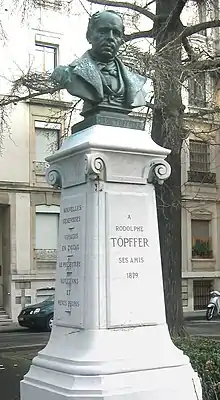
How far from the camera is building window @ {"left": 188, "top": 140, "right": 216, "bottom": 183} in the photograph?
31.3 meters

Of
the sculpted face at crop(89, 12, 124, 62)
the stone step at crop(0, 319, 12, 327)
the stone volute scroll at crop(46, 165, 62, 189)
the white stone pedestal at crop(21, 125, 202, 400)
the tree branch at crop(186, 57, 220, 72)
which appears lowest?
the stone step at crop(0, 319, 12, 327)

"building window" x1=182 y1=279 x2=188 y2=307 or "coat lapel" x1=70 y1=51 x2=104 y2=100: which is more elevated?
"coat lapel" x1=70 y1=51 x2=104 y2=100

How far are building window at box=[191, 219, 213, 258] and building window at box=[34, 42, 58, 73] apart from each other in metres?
10.0

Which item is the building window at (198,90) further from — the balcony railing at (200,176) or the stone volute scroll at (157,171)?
the balcony railing at (200,176)

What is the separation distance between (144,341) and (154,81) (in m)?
5.58

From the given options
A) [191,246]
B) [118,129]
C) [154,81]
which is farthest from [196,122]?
[191,246]

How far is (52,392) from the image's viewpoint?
19.5ft

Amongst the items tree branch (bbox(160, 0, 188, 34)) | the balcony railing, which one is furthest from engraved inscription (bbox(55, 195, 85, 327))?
the balcony railing

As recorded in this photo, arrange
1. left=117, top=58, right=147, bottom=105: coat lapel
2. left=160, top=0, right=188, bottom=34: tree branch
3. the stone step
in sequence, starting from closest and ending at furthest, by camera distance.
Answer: left=117, top=58, right=147, bottom=105: coat lapel < left=160, top=0, right=188, bottom=34: tree branch < the stone step

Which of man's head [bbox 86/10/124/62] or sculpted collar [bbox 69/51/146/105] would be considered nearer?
sculpted collar [bbox 69/51/146/105]

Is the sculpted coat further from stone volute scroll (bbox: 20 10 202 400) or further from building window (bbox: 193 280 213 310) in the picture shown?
building window (bbox: 193 280 213 310)

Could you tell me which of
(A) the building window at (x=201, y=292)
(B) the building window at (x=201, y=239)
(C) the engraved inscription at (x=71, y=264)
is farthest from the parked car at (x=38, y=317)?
(C) the engraved inscription at (x=71, y=264)

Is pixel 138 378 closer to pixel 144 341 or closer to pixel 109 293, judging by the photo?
pixel 144 341

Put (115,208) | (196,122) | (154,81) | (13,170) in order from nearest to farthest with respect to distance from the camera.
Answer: (115,208) < (154,81) < (196,122) < (13,170)
